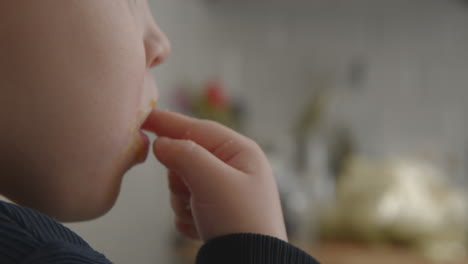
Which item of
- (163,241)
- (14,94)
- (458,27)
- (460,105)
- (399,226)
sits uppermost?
(14,94)

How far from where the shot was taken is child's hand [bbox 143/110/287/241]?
0.27 m

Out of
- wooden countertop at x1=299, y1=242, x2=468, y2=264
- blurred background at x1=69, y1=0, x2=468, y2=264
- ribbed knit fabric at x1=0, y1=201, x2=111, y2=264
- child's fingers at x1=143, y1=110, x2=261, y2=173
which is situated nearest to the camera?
ribbed knit fabric at x1=0, y1=201, x2=111, y2=264

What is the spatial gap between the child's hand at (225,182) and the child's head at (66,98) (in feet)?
0.11

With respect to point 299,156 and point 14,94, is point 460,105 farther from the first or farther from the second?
point 14,94

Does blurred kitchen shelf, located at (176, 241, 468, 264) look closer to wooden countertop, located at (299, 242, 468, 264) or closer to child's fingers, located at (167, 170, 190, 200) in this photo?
wooden countertop, located at (299, 242, 468, 264)

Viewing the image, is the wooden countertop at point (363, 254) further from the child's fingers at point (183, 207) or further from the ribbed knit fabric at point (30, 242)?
the ribbed knit fabric at point (30, 242)

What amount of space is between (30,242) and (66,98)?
0.06 meters

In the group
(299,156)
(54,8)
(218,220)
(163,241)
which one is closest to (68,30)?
(54,8)

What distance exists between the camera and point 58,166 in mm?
231

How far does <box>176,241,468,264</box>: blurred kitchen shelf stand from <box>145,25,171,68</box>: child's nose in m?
0.74

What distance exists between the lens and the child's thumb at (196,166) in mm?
268

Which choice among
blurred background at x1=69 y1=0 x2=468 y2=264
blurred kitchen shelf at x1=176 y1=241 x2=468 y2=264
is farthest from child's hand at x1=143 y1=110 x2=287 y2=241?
blurred background at x1=69 y1=0 x2=468 y2=264

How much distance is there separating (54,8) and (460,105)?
58.8 inches

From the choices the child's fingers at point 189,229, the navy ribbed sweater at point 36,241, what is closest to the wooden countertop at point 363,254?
the child's fingers at point 189,229
